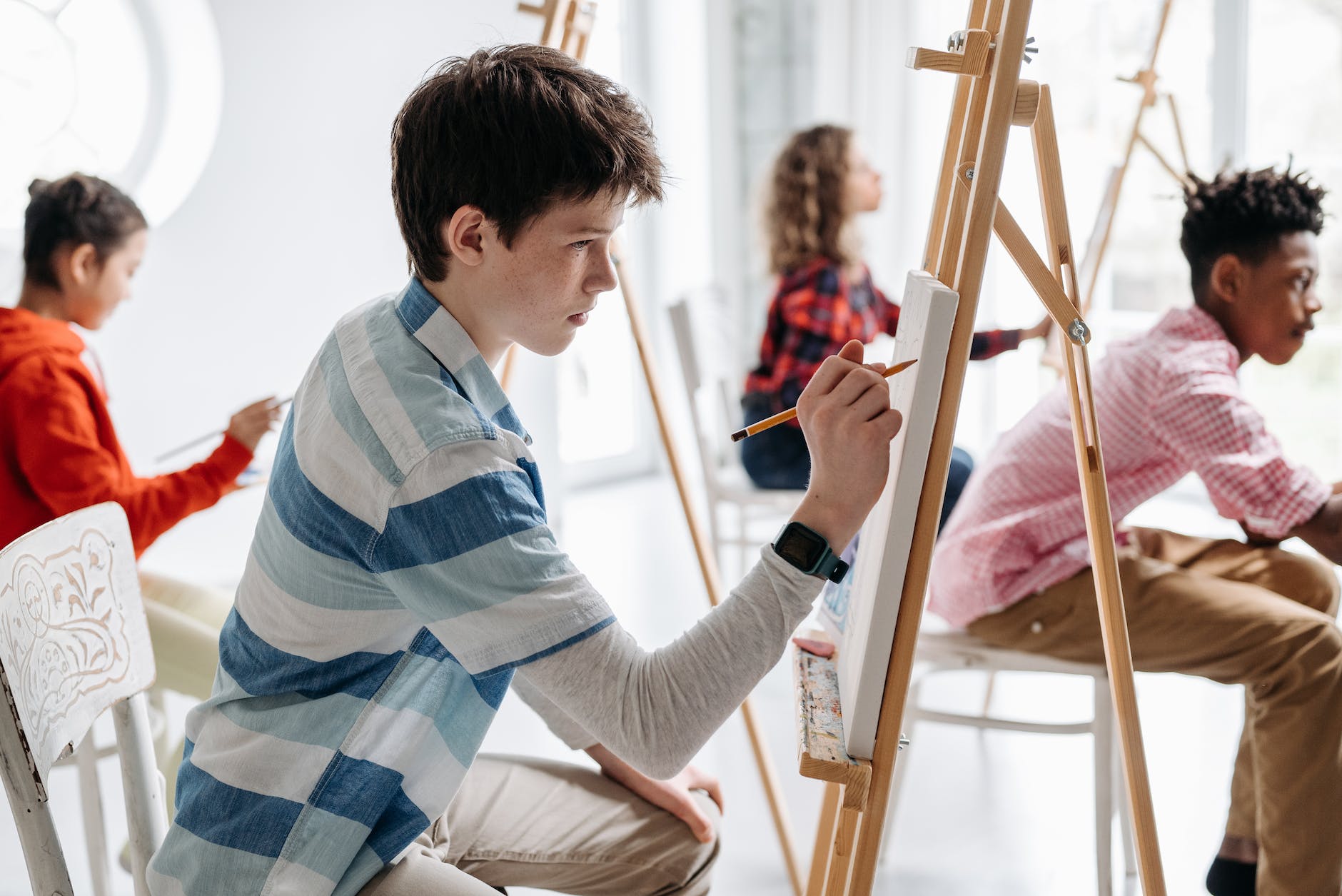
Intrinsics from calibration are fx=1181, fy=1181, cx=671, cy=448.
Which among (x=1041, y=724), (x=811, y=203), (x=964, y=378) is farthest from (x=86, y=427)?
(x=811, y=203)

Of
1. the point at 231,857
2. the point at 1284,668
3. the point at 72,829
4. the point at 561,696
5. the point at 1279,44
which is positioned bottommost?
the point at 72,829

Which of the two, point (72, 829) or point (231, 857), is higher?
point (231, 857)

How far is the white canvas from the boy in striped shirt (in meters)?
0.06

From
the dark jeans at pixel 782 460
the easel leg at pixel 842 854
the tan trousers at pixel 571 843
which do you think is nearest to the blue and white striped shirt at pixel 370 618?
the tan trousers at pixel 571 843

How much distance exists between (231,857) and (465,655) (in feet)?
0.88

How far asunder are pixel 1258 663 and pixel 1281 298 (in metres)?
0.55

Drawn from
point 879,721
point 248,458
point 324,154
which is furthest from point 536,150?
point 324,154

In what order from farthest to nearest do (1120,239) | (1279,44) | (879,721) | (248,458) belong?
1. (1120,239)
2. (1279,44)
3. (248,458)
4. (879,721)

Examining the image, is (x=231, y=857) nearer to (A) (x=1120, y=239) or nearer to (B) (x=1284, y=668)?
(B) (x=1284, y=668)

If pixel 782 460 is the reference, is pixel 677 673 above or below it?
above

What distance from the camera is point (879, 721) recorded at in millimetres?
1049

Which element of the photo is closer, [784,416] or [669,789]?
[784,416]

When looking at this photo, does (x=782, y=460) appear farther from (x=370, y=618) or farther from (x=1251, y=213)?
(x=370, y=618)

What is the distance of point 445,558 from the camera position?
35.8 inches
